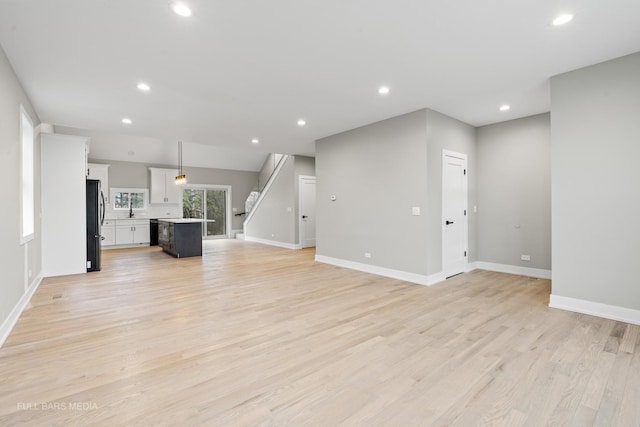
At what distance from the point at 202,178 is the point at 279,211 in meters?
3.68

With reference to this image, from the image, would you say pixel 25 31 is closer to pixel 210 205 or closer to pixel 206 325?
pixel 206 325

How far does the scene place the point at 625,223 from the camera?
2988mm

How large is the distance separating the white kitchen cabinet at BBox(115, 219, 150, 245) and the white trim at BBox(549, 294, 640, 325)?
33.0 feet

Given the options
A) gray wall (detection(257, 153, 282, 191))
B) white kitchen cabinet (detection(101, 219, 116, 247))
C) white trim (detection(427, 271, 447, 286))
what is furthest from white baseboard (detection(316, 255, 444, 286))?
white kitchen cabinet (detection(101, 219, 116, 247))

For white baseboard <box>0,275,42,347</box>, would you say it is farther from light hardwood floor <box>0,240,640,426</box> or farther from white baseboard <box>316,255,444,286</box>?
white baseboard <box>316,255,444,286</box>

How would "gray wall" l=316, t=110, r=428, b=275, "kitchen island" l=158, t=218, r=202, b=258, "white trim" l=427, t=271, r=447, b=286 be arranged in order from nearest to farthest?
"white trim" l=427, t=271, r=447, b=286
"gray wall" l=316, t=110, r=428, b=275
"kitchen island" l=158, t=218, r=202, b=258

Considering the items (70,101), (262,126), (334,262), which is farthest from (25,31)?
(334,262)

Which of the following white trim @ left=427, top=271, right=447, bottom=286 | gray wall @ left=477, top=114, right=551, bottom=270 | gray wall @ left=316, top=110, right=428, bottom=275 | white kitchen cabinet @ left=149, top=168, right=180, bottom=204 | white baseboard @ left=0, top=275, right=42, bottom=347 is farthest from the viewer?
white kitchen cabinet @ left=149, top=168, right=180, bottom=204

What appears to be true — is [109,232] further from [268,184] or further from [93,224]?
[268,184]

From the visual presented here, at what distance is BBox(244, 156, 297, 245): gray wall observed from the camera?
852cm

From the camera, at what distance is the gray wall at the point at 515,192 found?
15.7 ft

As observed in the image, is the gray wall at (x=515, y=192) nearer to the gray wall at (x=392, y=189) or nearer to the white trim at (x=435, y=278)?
the gray wall at (x=392, y=189)

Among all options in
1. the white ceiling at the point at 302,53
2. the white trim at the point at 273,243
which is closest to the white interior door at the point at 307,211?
the white trim at the point at 273,243

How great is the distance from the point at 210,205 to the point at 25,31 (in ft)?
29.5
